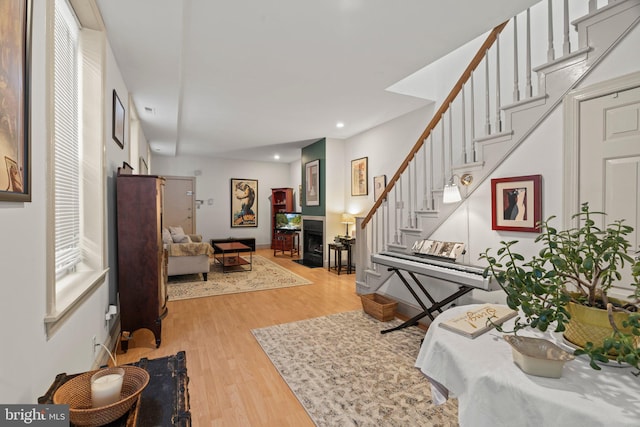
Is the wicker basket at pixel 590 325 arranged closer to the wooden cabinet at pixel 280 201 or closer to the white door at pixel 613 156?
the white door at pixel 613 156

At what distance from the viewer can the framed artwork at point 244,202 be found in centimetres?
913

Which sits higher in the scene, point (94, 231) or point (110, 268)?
point (94, 231)

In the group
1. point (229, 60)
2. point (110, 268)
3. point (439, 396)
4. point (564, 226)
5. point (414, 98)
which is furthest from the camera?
point (414, 98)

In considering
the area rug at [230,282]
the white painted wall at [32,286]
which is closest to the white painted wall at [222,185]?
the area rug at [230,282]

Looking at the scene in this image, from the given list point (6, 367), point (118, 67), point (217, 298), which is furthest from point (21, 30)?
point (217, 298)

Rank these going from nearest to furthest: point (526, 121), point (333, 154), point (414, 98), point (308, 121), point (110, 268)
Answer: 1. point (526, 121)
2. point (110, 268)
3. point (414, 98)
4. point (308, 121)
5. point (333, 154)

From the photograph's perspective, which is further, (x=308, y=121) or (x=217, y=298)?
(x=308, y=121)

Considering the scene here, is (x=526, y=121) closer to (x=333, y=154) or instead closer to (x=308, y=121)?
(x=308, y=121)

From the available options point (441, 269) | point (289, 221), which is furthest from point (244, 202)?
point (441, 269)

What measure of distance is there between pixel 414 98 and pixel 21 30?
13.6ft

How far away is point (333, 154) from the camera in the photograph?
657 centimetres

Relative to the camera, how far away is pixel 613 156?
1.91 meters

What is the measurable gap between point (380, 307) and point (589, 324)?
2.57m

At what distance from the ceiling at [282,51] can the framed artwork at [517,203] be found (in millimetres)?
1395
